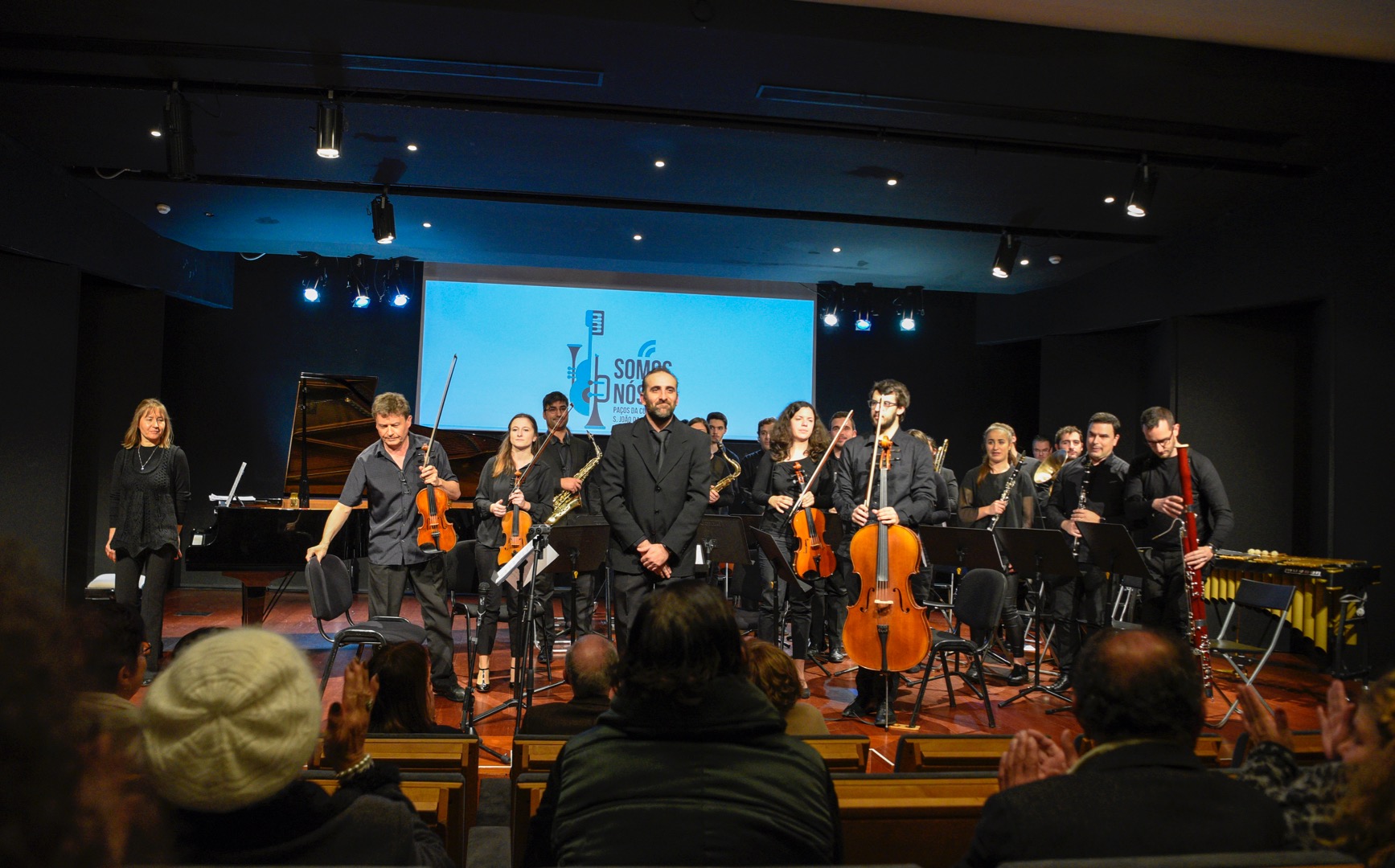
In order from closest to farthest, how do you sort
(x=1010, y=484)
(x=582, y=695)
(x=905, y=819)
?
(x=905, y=819) → (x=582, y=695) → (x=1010, y=484)

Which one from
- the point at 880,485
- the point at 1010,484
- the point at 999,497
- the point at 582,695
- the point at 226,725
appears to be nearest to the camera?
the point at 226,725

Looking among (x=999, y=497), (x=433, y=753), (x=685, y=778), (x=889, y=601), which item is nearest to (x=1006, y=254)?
(x=999, y=497)

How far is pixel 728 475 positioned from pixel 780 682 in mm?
5947

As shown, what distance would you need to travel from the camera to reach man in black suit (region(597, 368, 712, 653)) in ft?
14.9

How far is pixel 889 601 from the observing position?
15.2 feet

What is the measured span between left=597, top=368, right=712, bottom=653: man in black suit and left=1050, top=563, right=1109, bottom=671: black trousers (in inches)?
104

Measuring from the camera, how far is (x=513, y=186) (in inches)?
309

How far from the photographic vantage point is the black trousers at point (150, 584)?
19.5 feet

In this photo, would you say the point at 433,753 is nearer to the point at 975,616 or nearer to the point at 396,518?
the point at 396,518

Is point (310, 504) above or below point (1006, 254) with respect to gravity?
below

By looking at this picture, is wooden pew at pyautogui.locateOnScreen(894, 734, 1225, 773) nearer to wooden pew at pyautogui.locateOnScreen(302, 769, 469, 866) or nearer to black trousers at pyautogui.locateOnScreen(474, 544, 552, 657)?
wooden pew at pyautogui.locateOnScreen(302, 769, 469, 866)

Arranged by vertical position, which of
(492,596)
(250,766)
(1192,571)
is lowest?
(492,596)

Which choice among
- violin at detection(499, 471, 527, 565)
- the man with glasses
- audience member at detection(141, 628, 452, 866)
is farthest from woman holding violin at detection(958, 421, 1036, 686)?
audience member at detection(141, 628, 452, 866)

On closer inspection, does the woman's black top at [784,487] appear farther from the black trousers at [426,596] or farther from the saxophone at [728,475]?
the black trousers at [426,596]
